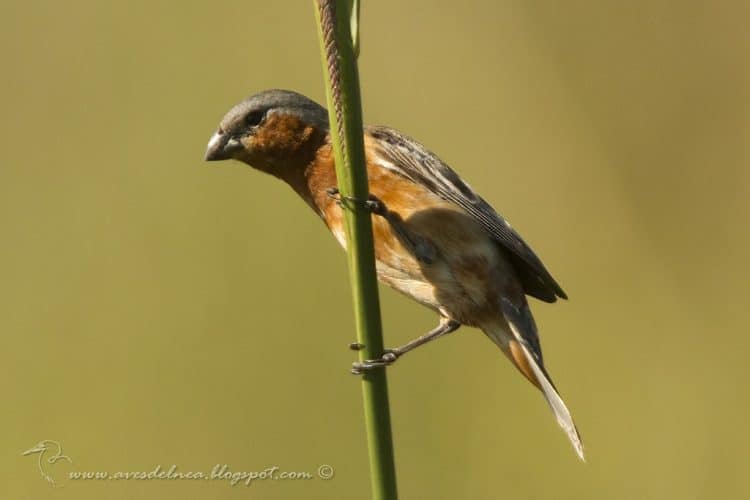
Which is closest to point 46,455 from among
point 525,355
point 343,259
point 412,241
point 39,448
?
point 39,448

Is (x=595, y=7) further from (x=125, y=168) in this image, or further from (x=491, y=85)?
(x=125, y=168)

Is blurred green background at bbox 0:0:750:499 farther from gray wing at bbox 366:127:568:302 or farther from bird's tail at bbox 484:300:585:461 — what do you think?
gray wing at bbox 366:127:568:302

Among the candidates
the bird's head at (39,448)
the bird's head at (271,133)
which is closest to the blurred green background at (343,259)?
the bird's head at (39,448)

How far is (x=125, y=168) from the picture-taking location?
449cm

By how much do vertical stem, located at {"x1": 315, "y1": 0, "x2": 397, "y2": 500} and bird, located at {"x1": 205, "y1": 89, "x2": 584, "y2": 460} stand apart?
1118mm

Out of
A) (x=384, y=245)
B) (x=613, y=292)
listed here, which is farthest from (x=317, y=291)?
(x=613, y=292)

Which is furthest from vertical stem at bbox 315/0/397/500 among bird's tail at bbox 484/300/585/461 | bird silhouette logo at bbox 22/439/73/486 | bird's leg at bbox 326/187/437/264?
bird silhouette logo at bbox 22/439/73/486

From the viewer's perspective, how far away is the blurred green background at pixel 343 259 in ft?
13.1

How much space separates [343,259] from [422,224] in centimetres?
103

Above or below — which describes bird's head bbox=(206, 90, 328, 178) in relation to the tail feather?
above

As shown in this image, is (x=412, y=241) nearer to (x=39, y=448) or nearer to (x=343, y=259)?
(x=343, y=259)

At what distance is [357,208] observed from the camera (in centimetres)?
222

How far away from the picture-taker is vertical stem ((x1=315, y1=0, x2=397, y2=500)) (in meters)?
2.05

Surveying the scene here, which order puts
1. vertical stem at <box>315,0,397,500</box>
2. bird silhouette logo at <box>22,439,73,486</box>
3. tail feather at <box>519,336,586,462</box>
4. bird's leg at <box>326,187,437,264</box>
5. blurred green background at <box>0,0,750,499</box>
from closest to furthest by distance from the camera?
vertical stem at <box>315,0,397,500</box> → tail feather at <box>519,336,586,462</box> → bird's leg at <box>326,187,437,264</box> → bird silhouette logo at <box>22,439,73,486</box> → blurred green background at <box>0,0,750,499</box>
